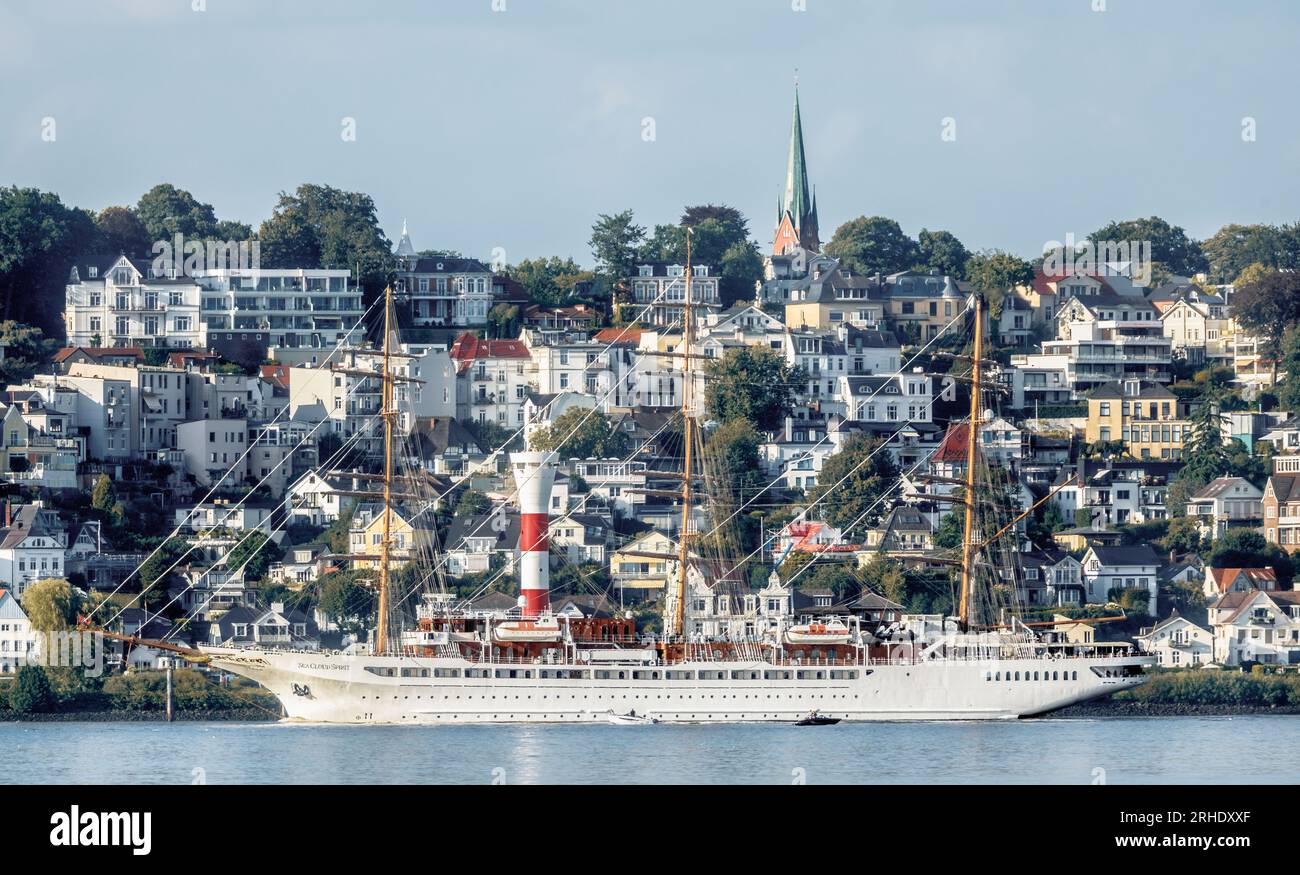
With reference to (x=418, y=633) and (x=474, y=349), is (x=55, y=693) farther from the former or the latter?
(x=474, y=349)

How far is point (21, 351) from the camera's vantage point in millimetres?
110125

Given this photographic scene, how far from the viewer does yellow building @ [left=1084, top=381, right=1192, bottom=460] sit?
109 m

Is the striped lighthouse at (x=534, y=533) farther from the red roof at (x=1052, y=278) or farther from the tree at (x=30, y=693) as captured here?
the red roof at (x=1052, y=278)

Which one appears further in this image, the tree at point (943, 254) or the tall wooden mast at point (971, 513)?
the tree at point (943, 254)

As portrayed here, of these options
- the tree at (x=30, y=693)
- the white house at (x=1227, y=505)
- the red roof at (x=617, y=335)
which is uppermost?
the red roof at (x=617, y=335)

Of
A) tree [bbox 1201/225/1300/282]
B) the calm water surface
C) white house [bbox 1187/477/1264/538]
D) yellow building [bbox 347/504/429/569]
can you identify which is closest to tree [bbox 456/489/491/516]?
yellow building [bbox 347/504/429/569]

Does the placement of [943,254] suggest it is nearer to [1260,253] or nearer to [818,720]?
[1260,253]

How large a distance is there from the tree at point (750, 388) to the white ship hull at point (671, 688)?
102ft

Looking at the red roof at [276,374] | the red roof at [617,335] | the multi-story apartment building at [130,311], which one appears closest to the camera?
the red roof at [276,374]

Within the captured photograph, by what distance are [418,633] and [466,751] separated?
34.9 feet

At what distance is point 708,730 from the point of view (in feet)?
226

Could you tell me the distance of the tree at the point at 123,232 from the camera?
122m

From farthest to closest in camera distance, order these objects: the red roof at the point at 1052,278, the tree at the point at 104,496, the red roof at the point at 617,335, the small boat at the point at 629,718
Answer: the red roof at the point at 1052,278, the red roof at the point at 617,335, the tree at the point at 104,496, the small boat at the point at 629,718

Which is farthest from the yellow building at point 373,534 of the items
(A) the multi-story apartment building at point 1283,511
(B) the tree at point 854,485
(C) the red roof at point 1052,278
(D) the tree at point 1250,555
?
(C) the red roof at point 1052,278
